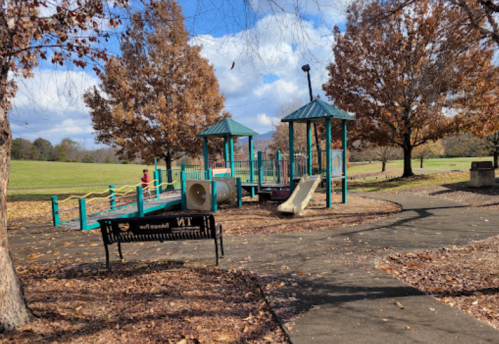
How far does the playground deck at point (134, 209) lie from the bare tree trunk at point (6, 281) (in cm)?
646

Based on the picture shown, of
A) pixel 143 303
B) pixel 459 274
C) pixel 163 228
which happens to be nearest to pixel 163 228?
pixel 163 228

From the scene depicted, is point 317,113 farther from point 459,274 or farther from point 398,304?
point 398,304

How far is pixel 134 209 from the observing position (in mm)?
11508

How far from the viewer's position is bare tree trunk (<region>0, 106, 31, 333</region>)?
335 centimetres

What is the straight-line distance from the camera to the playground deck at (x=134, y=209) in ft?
32.7

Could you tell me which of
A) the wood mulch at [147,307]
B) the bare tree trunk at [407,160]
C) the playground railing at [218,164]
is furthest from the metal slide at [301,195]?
the bare tree trunk at [407,160]

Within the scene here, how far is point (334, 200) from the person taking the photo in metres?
14.2

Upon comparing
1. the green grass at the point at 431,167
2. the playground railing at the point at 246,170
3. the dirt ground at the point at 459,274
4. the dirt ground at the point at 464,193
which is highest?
the playground railing at the point at 246,170

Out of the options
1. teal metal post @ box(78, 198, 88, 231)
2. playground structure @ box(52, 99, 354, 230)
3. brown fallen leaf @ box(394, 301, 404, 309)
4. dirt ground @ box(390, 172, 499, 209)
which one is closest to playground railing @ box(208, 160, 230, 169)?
playground structure @ box(52, 99, 354, 230)

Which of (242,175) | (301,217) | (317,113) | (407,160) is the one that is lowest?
(301,217)

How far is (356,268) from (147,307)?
131 inches

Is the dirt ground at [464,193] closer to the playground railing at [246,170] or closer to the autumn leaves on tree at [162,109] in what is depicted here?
the playground railing at [246,170]

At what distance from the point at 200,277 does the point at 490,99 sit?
2155cm

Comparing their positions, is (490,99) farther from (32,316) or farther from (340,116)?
(32,316)
